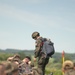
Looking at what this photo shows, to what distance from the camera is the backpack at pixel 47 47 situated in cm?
1141

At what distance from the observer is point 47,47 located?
11.5 m

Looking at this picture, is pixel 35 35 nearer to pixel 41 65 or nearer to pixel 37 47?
pixel 37 47

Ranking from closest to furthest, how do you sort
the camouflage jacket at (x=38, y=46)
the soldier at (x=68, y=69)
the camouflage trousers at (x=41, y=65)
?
1. the soldier at (x=68, y=69)
2. the camouflage jacket at (x=38, y=46)
3. the camouflage trousers at (x=41, y=65)

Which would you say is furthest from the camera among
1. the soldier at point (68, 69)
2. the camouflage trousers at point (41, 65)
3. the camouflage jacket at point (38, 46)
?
the camouflage trousers at point (41, 65)

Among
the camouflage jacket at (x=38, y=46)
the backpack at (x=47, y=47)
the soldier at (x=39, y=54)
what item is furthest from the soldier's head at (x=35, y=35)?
the backpack at (x=47, y=47)

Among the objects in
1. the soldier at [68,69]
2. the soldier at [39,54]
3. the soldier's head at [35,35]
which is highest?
the soldier's head at [35,35]

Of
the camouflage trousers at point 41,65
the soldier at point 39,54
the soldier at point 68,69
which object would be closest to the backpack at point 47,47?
the soldier at point 39,54

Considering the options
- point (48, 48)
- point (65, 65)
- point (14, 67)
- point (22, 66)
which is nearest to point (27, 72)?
point (22, 66)

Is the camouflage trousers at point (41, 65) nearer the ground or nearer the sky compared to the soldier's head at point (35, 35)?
nearer the ground

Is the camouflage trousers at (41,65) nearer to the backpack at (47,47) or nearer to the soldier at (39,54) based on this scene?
the soldier at (39,54)

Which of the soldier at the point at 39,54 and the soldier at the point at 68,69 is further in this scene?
the soldier at the point at 39,54

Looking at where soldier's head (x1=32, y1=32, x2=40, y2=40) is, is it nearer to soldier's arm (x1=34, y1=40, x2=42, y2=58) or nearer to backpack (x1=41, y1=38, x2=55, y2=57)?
soldier's arm (x1=34, y1=40, x2=42, y2=58)

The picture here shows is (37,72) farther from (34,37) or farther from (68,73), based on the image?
(68,73)

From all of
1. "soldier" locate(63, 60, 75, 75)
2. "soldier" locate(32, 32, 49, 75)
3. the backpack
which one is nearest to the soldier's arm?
"soldier" locate(32, 32, 49, 75)
